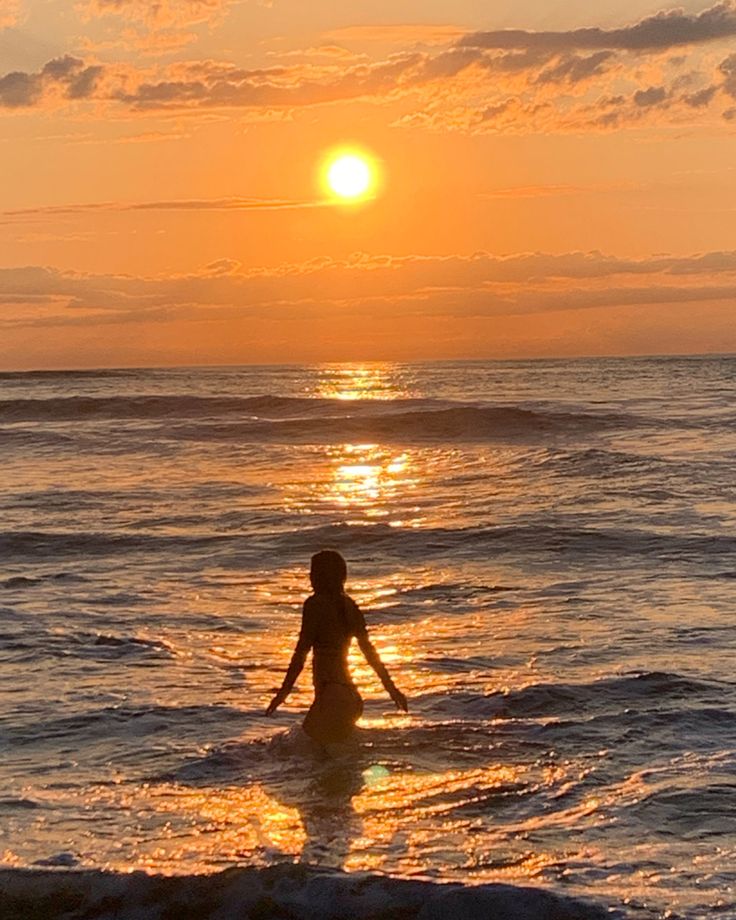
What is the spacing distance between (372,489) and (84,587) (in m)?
11.4

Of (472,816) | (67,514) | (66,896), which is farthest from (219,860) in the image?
(67,514)

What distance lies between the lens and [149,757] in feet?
33.5

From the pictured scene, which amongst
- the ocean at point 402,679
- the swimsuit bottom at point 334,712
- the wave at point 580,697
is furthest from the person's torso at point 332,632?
the wave at point 580,697

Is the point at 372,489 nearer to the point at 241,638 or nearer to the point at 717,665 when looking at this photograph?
the point at 241,638

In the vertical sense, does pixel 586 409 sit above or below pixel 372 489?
above

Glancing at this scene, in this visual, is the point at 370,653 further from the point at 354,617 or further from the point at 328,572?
the point at 328,572

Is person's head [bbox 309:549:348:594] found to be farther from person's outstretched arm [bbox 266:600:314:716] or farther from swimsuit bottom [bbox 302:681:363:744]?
swimsuit bottom [bbox 302:681:363:744]

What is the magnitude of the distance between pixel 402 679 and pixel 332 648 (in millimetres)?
2610

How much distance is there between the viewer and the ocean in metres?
8.32

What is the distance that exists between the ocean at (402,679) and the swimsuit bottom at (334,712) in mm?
195

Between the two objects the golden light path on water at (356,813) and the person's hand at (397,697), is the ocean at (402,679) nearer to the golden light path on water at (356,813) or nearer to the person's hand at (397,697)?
the golden light path on water at (356,813)

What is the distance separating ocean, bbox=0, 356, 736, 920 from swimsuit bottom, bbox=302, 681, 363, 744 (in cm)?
19

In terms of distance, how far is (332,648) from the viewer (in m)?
9.96

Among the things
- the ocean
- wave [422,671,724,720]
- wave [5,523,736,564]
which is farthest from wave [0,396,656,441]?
wave [422,671,724,720]
